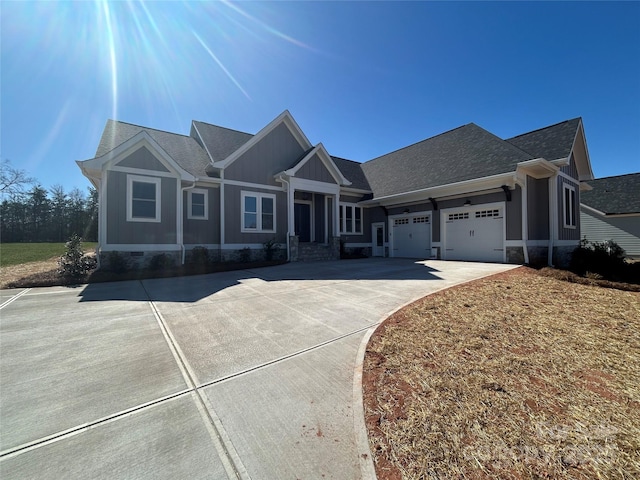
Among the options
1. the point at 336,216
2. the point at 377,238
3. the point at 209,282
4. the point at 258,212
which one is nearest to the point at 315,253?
the point at 336,216

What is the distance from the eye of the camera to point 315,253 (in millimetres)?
13797

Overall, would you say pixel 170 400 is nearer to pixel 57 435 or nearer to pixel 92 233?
pixel 57 435

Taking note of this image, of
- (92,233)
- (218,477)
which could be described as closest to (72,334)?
(218,477)

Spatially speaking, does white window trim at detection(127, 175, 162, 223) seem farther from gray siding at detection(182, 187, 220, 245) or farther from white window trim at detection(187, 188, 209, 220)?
white window trim at detection(187, 188, 209, 220)

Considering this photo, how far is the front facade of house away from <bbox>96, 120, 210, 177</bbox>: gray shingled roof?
0.25ft

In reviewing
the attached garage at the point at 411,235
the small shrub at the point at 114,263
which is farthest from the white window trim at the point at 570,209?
the small shrub at the point at 114,263

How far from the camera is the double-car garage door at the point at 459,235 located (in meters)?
11.9

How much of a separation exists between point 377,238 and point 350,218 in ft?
7.47

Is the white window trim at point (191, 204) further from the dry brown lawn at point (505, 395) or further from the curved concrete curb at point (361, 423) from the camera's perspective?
the curved concrete curb at point (361, 423)

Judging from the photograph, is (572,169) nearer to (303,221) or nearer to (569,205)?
(569,205)

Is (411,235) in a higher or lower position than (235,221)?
lower

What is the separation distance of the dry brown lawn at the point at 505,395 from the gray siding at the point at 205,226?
9.99 metres

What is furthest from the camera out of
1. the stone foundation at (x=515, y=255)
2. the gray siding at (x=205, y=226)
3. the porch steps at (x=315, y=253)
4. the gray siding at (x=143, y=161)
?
the porch steps at (x=315, y=253)

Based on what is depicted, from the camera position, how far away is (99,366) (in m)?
3.15
